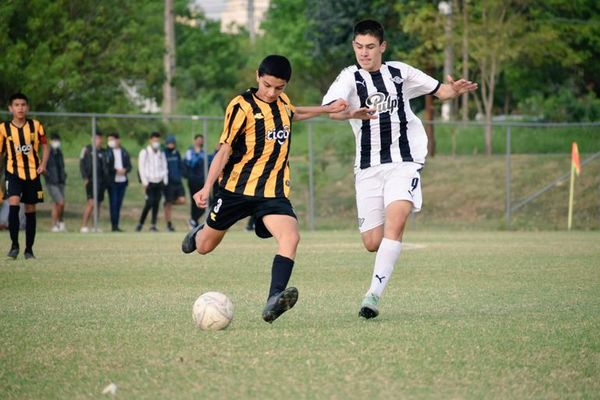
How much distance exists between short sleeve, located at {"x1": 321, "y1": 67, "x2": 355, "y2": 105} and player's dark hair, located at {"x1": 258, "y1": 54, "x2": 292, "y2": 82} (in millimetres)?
752

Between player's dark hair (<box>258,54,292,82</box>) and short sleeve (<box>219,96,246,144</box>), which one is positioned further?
short sleeve (<box>219,96,246,144</box>)

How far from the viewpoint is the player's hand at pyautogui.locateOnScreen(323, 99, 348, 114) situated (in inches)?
340

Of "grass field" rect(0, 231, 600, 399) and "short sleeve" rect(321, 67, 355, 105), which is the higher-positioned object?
"short sleeve" rect(321, 67, 355, 105)

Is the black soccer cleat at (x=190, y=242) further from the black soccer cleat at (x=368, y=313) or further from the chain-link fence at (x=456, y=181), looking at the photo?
the chain-link fence at (x=456, y=181)

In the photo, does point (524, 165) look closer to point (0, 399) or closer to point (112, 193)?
point (112, 193)

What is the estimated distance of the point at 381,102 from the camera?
9055 millimetres

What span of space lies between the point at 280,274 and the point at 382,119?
1780 mm

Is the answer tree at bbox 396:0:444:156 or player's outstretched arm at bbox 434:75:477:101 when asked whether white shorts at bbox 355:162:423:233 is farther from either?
tree at bbox 396:0:444:156

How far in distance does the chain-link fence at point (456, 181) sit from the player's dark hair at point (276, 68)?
17.9 meters

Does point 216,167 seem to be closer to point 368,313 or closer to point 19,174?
point 368,313

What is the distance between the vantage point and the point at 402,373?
6.07m

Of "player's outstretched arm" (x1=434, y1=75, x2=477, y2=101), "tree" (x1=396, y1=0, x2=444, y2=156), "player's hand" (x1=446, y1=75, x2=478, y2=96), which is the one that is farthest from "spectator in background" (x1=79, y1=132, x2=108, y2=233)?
"player's hand" (x1=446, y1=75, x2=478, y2=96)

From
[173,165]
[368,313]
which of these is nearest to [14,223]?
[368,313]

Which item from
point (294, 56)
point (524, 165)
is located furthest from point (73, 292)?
point (294, 56)
